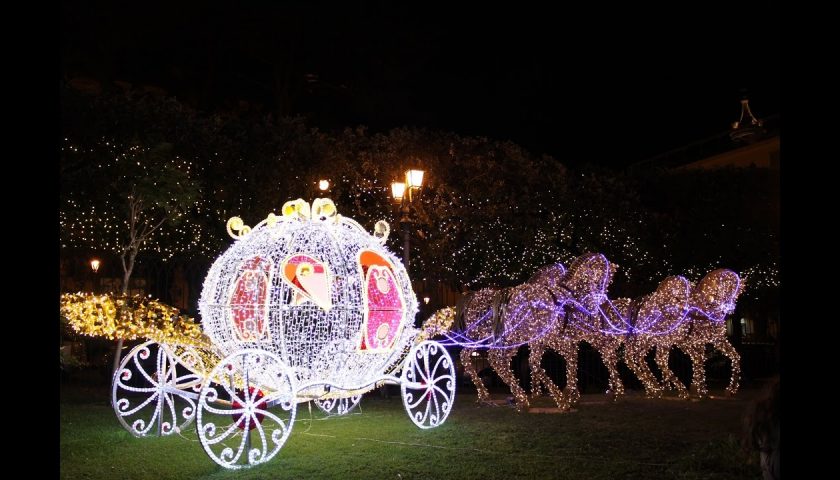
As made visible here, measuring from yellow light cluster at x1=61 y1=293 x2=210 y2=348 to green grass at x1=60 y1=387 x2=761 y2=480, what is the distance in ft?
3.96

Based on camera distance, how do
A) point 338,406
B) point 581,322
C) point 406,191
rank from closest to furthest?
point 338,406, point 581,322, point 406,191

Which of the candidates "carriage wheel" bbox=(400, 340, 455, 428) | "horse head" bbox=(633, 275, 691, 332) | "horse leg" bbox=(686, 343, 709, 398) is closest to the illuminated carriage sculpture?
"carriage wheel" bbox=(400, 340, 455, 428)

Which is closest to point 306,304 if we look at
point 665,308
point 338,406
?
point 338,406

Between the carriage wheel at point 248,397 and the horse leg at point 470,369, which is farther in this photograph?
the horse leg at point 470,369

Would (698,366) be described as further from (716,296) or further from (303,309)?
(303,309)

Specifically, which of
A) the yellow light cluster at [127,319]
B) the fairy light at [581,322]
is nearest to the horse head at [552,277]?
the fairy light at [581,322]

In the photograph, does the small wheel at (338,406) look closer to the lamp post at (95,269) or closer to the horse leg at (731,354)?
the horse leg at (731,354)

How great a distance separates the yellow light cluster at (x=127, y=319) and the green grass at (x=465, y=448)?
1207mm

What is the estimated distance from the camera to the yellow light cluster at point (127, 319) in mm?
8414

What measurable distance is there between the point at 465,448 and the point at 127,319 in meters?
3.79

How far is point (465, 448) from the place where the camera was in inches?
340

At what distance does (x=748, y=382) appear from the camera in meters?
15.8

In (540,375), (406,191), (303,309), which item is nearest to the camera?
(303,309)

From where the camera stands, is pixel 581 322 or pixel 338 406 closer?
pixel 338 406
